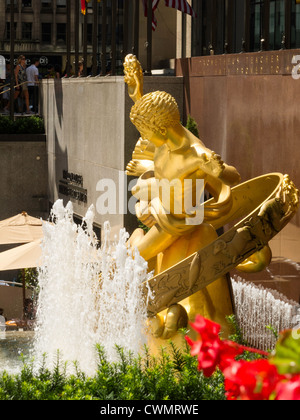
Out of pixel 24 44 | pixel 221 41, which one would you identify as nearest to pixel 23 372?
pixel 221 41

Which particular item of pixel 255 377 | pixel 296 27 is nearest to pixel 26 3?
pixel 296 27

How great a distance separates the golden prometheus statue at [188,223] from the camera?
8516mm

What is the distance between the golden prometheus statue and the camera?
852 centimetres

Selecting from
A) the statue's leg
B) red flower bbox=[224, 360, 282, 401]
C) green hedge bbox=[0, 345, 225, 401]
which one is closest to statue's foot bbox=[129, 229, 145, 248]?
the statue's leg

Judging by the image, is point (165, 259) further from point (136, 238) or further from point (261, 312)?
point (261, 312)

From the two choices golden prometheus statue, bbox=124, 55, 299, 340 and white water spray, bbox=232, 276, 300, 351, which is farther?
white water spray, bbox=232, 276, 300, 351

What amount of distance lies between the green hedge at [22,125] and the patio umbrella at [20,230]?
7108 mm

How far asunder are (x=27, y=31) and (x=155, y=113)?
5689cm

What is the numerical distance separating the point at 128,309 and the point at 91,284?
710 mm

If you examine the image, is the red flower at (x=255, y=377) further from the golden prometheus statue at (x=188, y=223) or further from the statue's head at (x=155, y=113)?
the statue's head at (x=155, y=113)

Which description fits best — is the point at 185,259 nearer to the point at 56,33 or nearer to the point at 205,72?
the point at 205,72

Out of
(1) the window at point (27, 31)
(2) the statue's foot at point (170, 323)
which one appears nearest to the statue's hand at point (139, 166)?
(2) the statue's foot at point (170, 323)

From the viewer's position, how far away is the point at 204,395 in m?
5.75

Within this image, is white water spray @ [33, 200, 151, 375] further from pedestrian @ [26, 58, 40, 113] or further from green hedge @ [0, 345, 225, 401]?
pedestrian @ [26, 58, 40, 113]
